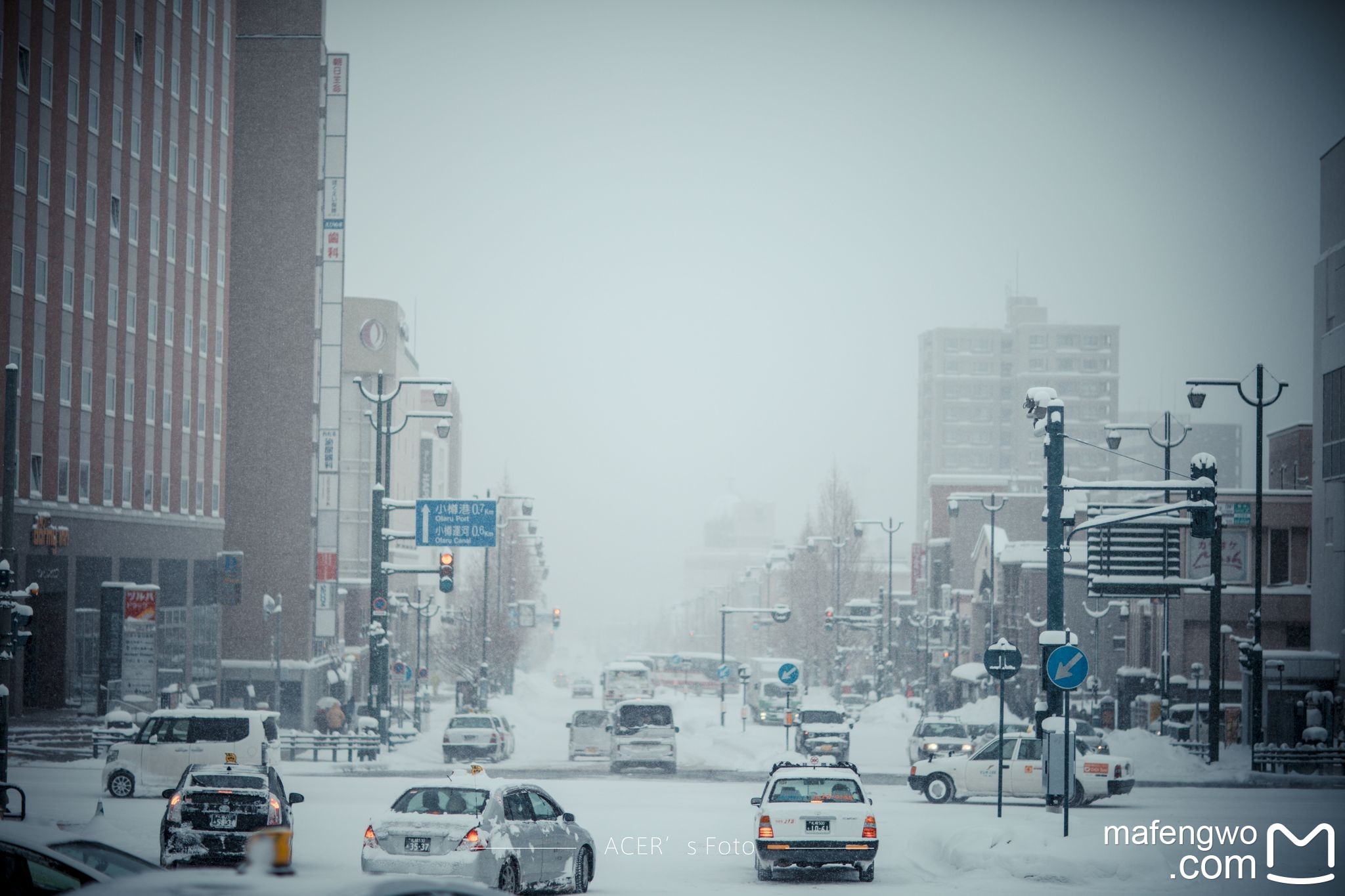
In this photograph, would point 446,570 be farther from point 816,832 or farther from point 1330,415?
point 1330,415

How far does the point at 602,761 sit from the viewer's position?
147 feet

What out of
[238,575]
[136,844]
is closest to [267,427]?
[238,575]

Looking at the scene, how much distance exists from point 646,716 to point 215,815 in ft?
76.2

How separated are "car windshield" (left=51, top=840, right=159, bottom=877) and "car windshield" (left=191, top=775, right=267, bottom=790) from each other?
659 cm

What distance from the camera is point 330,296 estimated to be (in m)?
67.3

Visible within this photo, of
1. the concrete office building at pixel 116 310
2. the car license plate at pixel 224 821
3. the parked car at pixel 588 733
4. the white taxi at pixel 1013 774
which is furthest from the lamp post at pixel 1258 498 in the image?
the concrete office building at pixel 116 310

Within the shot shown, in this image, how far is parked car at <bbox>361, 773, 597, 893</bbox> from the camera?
51.0 ft

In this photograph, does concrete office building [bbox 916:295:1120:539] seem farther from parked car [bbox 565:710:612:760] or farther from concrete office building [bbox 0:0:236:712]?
parked car [bbox 565:710:612:760]

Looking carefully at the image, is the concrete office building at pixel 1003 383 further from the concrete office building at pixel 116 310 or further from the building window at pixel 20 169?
the building window at pixel 20 169

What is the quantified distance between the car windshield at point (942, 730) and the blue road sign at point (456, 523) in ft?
43.9

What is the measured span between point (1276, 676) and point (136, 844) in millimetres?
40125

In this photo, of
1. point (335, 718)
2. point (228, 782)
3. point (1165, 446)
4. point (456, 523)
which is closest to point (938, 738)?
point (1165, 446)

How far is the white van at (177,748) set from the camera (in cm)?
2809

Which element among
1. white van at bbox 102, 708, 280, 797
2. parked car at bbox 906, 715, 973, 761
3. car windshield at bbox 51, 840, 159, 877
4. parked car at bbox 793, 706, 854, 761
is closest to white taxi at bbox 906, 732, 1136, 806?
parked car at bbox 906, 715, 973, 761
